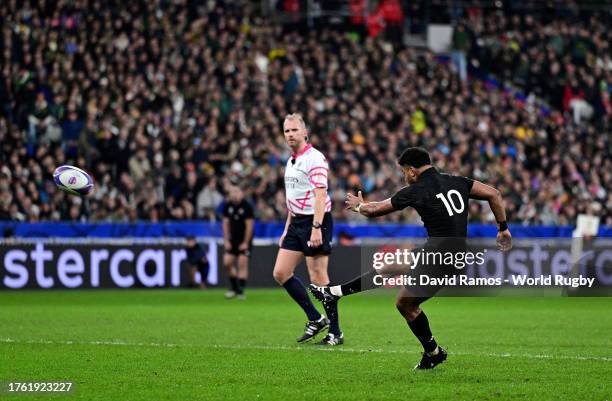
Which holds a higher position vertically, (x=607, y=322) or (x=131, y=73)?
(x=131, y=73)

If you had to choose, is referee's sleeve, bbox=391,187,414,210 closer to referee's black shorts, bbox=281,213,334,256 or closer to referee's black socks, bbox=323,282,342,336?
referee's black socks, bbox=323,282,342,336

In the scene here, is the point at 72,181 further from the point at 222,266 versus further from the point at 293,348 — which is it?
the point at 222,266

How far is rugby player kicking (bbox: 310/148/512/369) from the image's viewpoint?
10383 millimetres

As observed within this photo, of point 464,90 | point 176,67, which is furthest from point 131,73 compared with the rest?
point 464,90

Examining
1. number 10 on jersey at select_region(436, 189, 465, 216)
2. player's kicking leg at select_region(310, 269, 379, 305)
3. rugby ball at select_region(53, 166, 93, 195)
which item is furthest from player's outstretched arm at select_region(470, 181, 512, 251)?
rugby ball at select_region(53, 166, 93, 195)

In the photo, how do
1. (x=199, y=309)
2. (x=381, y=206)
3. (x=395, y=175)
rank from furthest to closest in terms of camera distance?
(x=395, y=175), (x=199, y=309), (x=381, y=206)

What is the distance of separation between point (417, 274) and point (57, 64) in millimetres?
18573

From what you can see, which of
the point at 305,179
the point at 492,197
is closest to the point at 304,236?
the point at 305,179

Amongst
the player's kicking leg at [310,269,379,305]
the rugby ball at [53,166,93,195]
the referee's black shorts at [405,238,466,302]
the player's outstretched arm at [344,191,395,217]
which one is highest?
the player's outstretched arm at [344,191,395,217]

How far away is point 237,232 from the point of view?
2258 cm

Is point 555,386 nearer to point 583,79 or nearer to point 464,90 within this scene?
point 464,90

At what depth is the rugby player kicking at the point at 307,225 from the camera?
1309 centimetres

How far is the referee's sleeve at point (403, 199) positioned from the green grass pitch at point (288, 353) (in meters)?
1.47

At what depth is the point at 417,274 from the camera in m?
10.4
